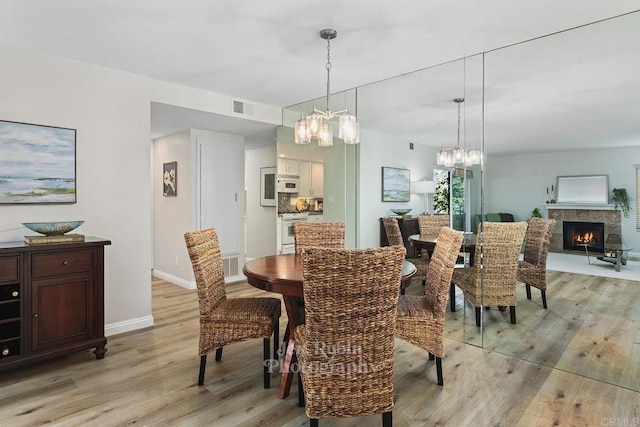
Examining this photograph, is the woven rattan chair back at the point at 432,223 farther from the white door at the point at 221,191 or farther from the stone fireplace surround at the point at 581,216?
the white door at the point at 221,191

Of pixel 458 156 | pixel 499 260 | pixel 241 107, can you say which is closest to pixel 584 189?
pixel 499 260

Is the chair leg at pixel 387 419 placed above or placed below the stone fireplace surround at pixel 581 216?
below

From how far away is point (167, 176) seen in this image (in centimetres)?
523

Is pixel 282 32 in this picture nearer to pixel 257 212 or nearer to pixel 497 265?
pixel 497 265

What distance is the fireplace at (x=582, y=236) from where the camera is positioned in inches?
103

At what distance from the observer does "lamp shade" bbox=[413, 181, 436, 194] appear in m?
3.60

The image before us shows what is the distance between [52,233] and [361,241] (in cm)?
297

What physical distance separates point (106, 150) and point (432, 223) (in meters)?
3.14

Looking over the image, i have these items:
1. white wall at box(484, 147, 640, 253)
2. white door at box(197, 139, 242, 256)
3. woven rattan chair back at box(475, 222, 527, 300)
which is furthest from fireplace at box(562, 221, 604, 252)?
white door at box(197, 139, 242, 256)

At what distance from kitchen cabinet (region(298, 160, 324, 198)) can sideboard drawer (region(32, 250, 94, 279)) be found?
2654 mm

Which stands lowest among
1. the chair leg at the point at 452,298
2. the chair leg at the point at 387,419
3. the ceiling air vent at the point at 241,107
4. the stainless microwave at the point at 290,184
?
the chair leg at the point at 387,419

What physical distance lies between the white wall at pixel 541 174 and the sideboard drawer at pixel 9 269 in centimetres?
351

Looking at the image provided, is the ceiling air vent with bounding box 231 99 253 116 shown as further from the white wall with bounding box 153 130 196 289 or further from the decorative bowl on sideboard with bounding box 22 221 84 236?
the decorative bowl on sideboard with bounding box 22 221 84 236

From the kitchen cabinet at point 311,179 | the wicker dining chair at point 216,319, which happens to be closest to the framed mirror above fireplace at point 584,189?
the wicker dining chair at point 216,319
